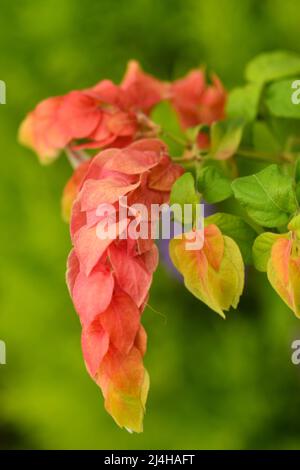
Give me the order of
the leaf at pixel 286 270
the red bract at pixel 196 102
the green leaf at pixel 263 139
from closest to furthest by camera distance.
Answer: the leaf at pixel 286 270 < the red bract at pixel 196 102 < the green leaf at pixel 263 139

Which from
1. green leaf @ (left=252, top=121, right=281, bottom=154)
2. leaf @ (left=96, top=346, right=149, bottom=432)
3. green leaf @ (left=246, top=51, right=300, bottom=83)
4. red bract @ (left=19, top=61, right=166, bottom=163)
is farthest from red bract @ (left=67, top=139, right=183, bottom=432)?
green leaf @ (left=252, top=121, right=281, bottom=154)

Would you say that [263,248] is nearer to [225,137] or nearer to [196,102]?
[225,137]

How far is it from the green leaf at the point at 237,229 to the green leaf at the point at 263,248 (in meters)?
0.02

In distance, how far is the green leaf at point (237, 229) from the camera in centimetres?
51

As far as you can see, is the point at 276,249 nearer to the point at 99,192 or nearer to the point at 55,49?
the point at 99,192

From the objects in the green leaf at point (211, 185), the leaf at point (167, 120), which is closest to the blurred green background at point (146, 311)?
the leaf at point (167, 120)

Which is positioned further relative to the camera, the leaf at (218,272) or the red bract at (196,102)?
the red bract at (196,102)

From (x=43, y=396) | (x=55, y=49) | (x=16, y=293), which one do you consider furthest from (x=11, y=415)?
(x=55, y=49)

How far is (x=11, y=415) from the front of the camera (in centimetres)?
111

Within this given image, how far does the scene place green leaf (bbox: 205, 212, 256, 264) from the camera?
1.68ft

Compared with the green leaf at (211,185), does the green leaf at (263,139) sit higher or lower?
higher

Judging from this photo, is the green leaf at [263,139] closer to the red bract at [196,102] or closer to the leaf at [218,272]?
the red bract at [196,102]

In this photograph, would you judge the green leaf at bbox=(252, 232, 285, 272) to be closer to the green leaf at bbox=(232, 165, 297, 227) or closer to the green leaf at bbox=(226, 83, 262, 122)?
the green leaf at bbox=(232, 165, 297, 227)

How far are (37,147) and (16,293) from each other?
1.36 feet
